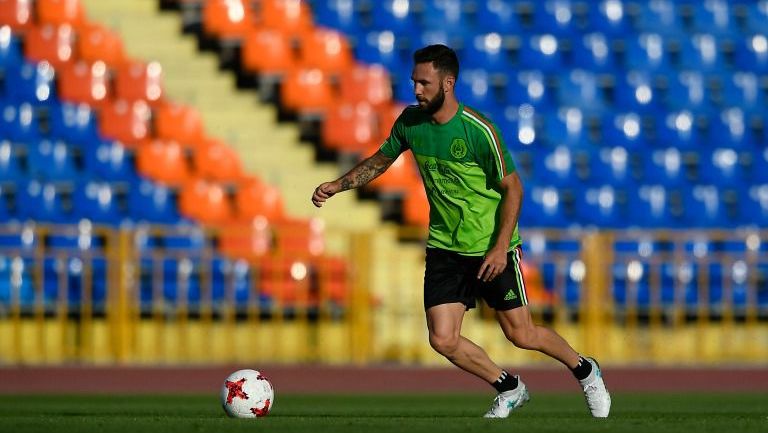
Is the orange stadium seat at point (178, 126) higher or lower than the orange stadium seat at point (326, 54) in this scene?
lower

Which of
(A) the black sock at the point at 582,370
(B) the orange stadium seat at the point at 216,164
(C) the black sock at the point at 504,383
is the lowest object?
(C) the black sock at the point at 504,383

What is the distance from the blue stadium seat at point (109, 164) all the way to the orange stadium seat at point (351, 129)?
213 cm

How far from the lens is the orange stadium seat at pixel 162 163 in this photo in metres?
16.5

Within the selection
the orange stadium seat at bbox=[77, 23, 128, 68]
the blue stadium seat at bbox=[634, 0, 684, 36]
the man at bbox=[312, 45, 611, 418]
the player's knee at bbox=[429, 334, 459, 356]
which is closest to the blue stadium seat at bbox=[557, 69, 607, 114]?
the blue stadium seat at bbox=[634, 0, 684, 36]

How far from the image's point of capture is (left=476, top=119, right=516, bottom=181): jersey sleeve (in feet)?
26.0

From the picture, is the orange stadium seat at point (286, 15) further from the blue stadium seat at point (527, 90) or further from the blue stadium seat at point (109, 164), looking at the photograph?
the blue stadium seat at point (109, 164)

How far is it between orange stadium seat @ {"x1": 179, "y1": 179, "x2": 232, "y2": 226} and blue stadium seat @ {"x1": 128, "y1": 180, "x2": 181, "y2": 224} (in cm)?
15

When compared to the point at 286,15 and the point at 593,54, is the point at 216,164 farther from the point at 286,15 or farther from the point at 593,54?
the point at 593,54

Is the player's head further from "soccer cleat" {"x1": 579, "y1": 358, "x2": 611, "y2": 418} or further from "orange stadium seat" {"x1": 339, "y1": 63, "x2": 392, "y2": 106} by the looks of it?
"orange stadium seat" {"x1": 339, "y1": 63, "x2": 392, "y2": 106}

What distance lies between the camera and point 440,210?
814cm

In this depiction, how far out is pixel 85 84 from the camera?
1739 centimetres

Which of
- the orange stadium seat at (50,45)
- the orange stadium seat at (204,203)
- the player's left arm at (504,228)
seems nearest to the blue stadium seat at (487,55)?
the orange stadium seat at (204,203)

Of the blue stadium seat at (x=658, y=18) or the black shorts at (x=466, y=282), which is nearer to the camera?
the black shorts at (x=466, y=282)

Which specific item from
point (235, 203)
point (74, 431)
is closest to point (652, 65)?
point (235, 203)
